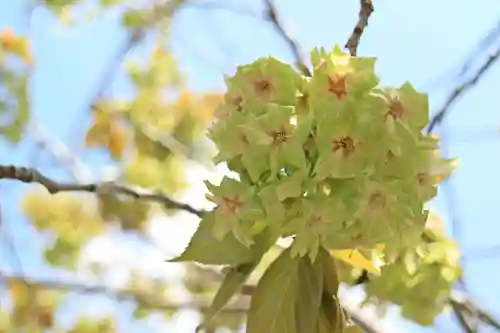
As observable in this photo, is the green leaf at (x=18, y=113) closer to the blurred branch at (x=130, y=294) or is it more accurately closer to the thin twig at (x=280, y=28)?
the blurred branch at (x=130, y=294)

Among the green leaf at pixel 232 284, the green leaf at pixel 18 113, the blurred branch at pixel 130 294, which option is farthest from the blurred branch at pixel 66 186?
the green leaf at pixel 18 113

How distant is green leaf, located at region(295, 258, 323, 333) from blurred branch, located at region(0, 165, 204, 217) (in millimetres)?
159

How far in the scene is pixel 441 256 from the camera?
810 millimetres

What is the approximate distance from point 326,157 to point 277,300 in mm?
112

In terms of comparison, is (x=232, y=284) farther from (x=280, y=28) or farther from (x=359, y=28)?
(x=280, y=28)

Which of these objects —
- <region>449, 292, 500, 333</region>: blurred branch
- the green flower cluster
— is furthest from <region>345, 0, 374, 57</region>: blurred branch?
<region>449, 292, 500, 333</region>: blurred branch

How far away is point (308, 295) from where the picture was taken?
0.56 metres

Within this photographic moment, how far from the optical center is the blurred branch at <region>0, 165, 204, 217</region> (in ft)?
2.21

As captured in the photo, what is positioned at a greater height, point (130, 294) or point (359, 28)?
point (359, 28)

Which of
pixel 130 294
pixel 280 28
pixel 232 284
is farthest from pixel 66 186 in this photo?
pixel 130 294

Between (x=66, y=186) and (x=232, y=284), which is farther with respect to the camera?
(x=66, y=186)

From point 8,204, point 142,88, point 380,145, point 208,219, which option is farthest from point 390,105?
point 8,204

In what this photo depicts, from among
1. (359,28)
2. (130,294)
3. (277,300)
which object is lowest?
(130,294)

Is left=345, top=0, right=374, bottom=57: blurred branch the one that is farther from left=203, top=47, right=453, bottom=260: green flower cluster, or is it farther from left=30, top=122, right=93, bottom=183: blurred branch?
left=30, top=122, right=93, bottom=183: blurred branch
